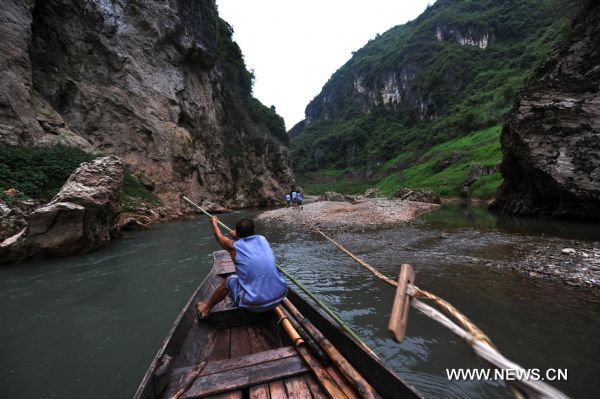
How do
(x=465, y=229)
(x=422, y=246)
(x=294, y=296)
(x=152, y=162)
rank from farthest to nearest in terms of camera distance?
(x=152, y=162) → (x=465, y=229) → (x=422, y=246) → (x=294, y=296)

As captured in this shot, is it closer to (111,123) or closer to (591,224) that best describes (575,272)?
(591,224)

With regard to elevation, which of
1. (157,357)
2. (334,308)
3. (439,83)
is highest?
(439,83)

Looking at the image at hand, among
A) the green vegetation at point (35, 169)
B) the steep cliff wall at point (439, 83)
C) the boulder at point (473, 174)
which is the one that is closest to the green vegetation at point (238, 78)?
the green vegetation at point (35, 169)

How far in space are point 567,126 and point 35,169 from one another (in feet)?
80.5

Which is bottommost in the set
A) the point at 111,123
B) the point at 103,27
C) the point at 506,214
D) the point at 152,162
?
the point at 506,214

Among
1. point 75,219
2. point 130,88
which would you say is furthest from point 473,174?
point 75,219

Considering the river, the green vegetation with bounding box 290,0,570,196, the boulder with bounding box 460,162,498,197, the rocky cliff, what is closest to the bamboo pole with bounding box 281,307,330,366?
the river

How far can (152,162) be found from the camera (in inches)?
959

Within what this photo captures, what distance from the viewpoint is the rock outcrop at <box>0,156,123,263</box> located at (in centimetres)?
1014

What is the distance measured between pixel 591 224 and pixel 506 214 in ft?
21.5

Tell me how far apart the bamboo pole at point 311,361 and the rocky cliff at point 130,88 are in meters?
17.0

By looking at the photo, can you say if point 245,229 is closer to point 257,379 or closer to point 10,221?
point 257,379

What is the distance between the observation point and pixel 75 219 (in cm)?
1098

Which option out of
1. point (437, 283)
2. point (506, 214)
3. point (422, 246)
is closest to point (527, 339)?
point (437, 283)
